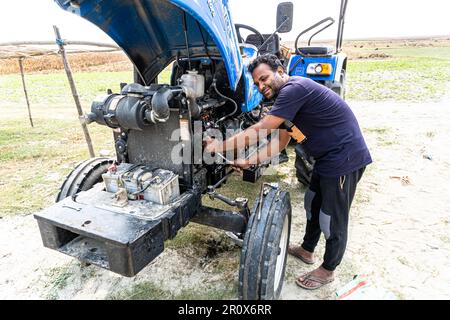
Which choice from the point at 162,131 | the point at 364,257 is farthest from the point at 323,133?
the point at 364,257

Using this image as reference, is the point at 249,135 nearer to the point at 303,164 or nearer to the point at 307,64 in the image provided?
the point at 303,164

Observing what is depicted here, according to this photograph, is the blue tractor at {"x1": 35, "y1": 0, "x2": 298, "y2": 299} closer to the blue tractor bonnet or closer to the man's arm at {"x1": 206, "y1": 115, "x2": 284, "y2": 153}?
the blue tractor bonnet

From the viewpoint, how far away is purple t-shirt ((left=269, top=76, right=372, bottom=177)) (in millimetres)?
2271

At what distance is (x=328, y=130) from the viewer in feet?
7.68

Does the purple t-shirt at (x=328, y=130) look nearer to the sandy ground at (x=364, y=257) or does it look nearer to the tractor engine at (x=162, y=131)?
the tractor engine at (x=162, y=131)

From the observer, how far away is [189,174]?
2355mm

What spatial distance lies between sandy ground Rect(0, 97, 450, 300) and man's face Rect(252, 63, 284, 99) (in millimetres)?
1555

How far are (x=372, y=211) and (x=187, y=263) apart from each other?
215 cm

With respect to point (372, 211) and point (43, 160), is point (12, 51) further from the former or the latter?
point (372, 211)

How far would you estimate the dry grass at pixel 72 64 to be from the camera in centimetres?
1956

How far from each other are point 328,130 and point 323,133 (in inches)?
1.6

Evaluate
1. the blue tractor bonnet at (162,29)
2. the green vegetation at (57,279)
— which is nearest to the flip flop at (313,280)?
the blue tractor bonnet at (162,29)

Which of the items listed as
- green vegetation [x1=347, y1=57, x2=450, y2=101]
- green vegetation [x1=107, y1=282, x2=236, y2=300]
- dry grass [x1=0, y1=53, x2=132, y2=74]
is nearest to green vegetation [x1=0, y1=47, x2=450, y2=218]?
green vegetation [x1=347, y1=57, x2=450, y2=101]
